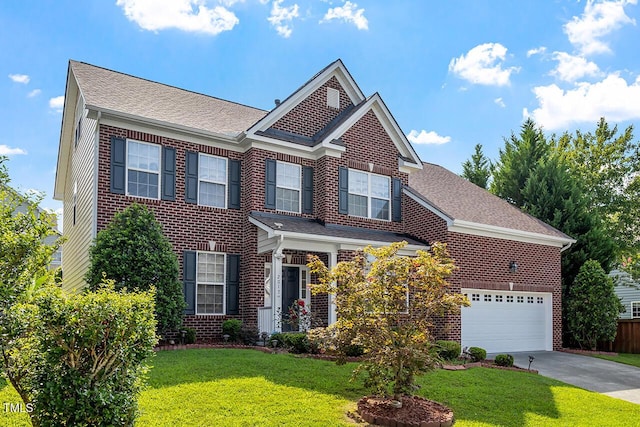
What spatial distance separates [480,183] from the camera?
33.8 meters

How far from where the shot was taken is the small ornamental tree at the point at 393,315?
334 inches

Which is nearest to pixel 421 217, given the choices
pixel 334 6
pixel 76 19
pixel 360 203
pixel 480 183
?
pixel 360 203

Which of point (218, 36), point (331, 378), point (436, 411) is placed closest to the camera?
point (436, 411)

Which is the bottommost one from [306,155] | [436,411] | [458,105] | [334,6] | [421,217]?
[436,411]

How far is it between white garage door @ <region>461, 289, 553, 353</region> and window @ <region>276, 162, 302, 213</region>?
5.97 meters

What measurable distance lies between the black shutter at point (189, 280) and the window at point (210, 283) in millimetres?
169

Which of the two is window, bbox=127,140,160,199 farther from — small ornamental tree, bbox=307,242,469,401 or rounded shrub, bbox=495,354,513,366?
rounded shrub, bbox=495,354,513,366

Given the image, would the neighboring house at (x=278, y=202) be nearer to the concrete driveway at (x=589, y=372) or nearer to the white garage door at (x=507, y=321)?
the white garage door at (x=507, y=321)

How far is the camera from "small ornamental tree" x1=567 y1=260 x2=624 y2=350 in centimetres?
1936

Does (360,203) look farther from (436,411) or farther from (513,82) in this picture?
(436,411)

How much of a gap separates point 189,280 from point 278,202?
3.47m

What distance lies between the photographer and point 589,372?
15.0 m

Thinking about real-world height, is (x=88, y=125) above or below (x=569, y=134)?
below

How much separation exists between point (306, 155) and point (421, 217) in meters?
4.26
